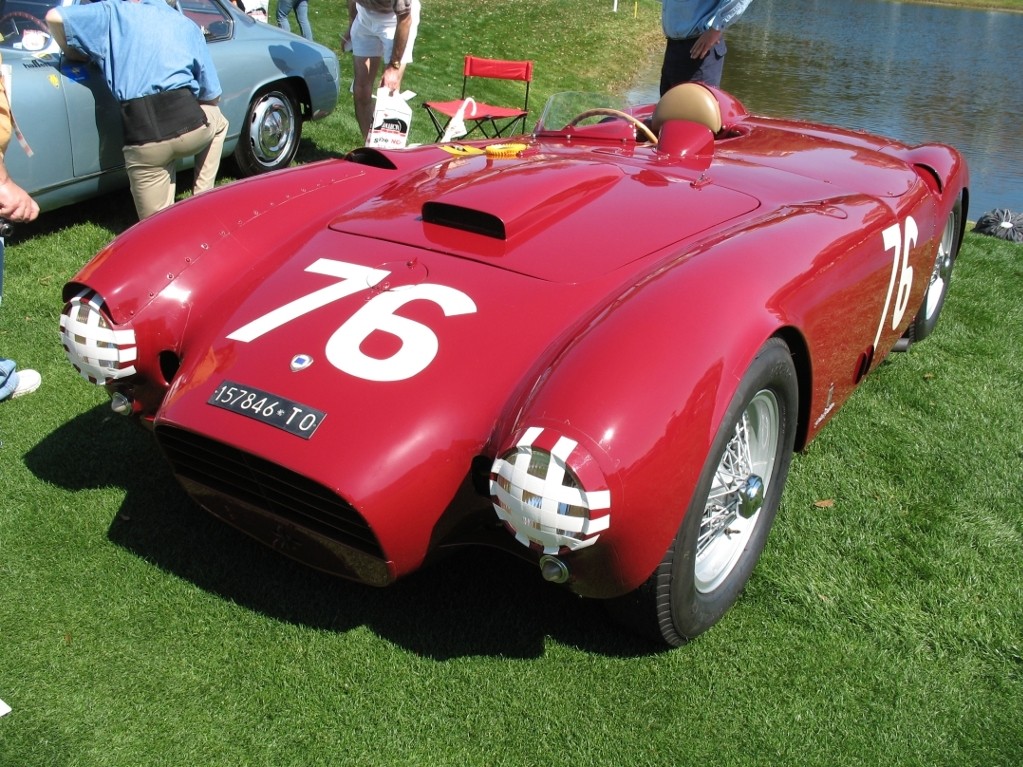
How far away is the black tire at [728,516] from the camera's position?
227cm

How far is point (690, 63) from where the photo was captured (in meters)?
5.45

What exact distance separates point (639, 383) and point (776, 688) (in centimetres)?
100

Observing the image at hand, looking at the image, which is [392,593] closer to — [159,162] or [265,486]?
[265,486]

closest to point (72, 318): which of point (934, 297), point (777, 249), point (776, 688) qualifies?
point (777, 249)

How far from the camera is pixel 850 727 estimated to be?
235cm

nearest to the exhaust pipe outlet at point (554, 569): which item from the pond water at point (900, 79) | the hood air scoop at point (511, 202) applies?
the hood air scoop at point (511, 202)

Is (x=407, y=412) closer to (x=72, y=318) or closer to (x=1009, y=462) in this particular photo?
(x=72, y=318)

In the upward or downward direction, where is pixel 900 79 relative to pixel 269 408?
downward

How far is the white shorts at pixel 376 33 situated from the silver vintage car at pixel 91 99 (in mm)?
406

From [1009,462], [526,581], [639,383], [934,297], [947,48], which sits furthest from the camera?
[947,48]

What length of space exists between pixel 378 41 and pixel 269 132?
1.06 metres

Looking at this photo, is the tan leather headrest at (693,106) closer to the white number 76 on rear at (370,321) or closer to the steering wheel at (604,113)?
the steering wheel at (604,113)

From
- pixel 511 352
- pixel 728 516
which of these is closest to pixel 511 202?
pixel 511 352

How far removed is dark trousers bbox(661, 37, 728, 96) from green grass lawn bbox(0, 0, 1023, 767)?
2794mm
